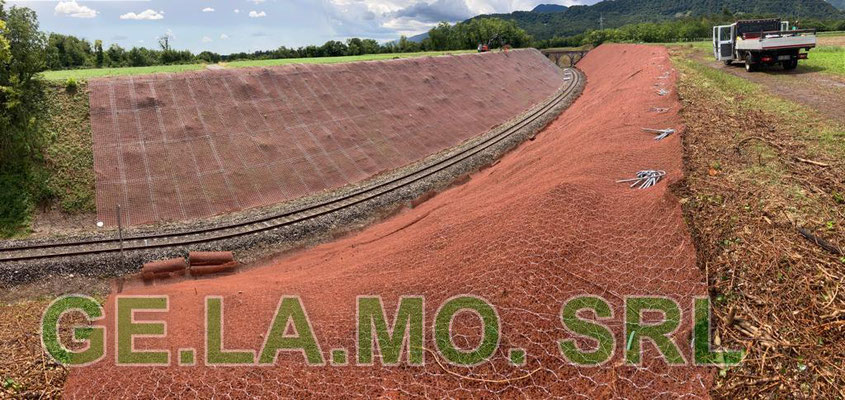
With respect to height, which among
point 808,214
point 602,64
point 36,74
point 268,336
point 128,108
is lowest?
point 268,336

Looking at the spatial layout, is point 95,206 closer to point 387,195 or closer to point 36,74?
point 36,74

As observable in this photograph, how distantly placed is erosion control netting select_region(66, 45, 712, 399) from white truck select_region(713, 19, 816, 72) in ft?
71.6

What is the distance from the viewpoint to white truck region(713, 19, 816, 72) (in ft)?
88.0

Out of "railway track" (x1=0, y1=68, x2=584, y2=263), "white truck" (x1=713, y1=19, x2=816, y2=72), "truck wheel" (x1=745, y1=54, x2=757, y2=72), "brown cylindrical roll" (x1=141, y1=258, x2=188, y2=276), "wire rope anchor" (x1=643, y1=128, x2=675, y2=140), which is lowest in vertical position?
"brown cylindrical roll" (x1=141, y1=258, x2=188, y2=276)

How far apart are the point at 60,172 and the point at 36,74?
7215mm

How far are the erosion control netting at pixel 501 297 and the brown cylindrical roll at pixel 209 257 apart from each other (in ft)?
11.9

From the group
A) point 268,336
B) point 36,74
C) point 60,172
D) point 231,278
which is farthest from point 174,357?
point 36,74

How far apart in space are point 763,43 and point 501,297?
29581mm

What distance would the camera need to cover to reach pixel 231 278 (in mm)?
14766

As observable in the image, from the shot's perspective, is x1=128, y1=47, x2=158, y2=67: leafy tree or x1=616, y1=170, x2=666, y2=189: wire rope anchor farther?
x1=128, y1=47, x2=158, y2=67: leafy tree

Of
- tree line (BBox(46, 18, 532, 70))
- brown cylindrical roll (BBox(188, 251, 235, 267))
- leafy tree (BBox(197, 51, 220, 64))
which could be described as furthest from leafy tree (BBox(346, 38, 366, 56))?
brown cylindrical roll (BBox(188, 251, 235, 267))

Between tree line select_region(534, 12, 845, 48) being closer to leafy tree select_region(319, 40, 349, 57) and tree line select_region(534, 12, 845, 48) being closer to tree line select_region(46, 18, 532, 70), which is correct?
tree line select_region(46, 18, 532, 70)

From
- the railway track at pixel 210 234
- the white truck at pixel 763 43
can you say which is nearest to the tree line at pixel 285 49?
the railway track at pixel 210 234

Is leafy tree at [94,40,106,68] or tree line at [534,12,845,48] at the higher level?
tree line at [534,12,845,48]
